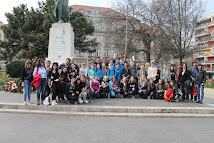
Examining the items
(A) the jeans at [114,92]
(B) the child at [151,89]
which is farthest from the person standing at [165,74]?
(A) the jeans at [114,92]

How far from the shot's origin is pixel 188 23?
19.1 m

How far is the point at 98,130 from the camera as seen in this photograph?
180 inches

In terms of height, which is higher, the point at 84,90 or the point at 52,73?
the point at 52,73

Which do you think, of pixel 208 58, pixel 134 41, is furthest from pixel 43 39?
pixel 208 58

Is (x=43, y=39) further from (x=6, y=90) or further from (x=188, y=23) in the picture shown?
(x=188, y=23)

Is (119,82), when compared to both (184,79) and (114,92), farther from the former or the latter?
(184,79)

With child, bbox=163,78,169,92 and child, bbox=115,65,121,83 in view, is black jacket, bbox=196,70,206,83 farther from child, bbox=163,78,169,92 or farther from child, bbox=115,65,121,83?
child, bbox=115,65,121,83

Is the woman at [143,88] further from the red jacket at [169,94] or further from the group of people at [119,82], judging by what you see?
the red jacket at [169,94]

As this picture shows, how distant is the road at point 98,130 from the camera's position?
3969 mm

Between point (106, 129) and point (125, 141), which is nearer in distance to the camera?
point (125, 141)

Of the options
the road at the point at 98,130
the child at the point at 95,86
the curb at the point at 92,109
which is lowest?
the road at the point at 98,130

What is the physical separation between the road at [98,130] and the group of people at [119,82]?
1753 millimetres

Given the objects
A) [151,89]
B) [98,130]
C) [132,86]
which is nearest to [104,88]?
[132,86]

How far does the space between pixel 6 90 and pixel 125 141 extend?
29.9 feet
